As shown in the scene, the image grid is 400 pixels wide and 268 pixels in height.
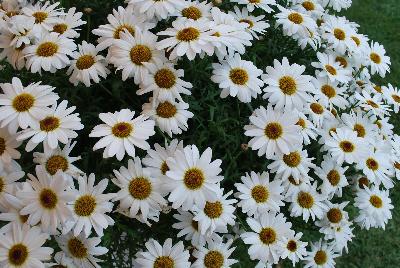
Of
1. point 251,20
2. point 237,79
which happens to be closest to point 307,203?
point 237,79

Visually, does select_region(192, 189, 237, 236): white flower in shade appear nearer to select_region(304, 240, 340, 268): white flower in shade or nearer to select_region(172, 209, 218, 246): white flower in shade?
select_region(172, 209, 218, 246): white flower in shade

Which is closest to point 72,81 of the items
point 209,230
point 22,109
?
point 22,109

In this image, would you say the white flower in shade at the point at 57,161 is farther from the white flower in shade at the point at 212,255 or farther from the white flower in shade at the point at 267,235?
the white flower in shade at the point at 267,235

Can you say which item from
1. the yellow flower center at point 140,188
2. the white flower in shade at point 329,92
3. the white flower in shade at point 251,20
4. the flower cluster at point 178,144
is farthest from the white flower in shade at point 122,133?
the white flower in shade at point 329,92

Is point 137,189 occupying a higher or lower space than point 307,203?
higher

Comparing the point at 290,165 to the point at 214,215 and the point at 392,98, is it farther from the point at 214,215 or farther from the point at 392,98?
the point at 392,98
